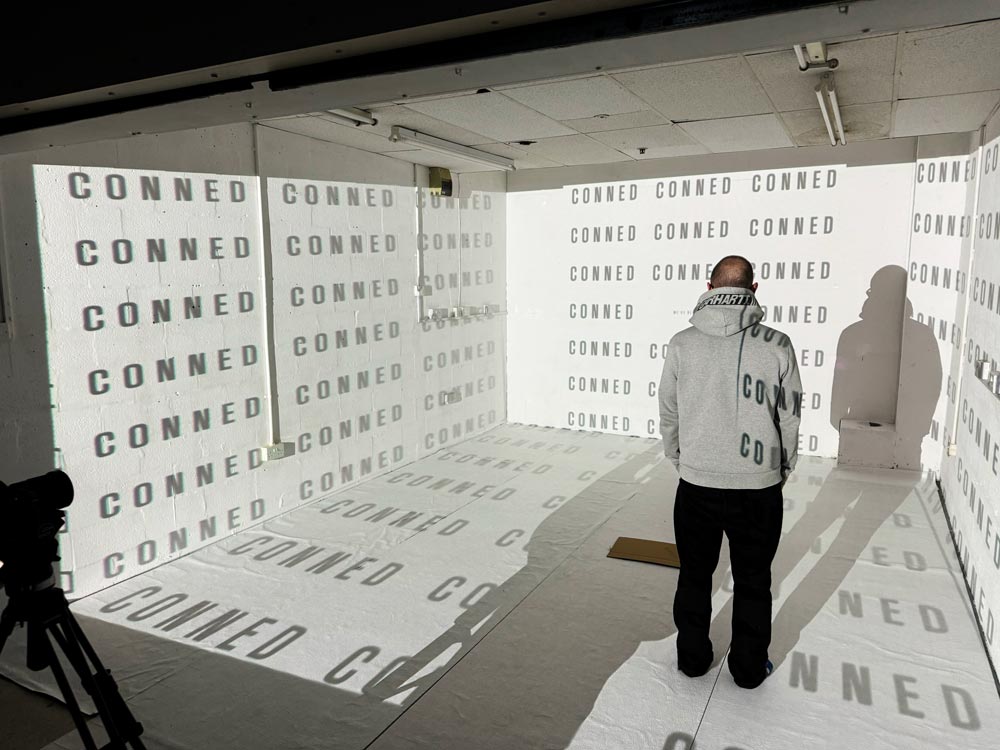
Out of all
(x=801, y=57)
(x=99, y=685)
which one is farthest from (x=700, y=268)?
(x=99, y=685)

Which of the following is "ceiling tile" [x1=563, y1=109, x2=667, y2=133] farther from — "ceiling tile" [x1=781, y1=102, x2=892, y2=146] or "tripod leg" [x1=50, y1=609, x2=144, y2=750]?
"tripod leg" [x1=50, y1=609, x2=144, y2=750]

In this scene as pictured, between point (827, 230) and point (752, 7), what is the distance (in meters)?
4.11

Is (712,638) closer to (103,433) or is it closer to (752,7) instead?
(752,7)

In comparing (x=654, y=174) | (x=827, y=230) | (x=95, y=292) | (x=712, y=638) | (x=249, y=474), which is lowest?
(x=712, y=638)

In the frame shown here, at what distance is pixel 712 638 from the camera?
269 cm

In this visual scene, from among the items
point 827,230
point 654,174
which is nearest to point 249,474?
point 654,174

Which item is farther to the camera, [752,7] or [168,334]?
[168,334]

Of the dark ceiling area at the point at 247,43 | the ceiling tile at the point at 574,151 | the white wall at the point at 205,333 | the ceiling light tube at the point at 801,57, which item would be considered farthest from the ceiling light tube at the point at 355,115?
the ceiling light tube at the point at 801,57

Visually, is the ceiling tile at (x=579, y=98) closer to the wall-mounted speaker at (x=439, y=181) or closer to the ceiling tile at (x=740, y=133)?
the ceiling tile at (x=740, y=133)

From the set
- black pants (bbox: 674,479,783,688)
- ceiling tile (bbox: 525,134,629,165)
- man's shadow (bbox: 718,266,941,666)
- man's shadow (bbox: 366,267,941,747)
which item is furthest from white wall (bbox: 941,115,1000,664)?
ceiling tile (bbox: 525,134,629,165)

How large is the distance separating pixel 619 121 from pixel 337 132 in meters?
1.55

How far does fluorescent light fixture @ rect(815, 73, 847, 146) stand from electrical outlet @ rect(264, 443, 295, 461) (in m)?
3.19

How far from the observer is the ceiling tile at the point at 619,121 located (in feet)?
12.1

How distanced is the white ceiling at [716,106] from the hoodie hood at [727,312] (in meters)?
1.03
